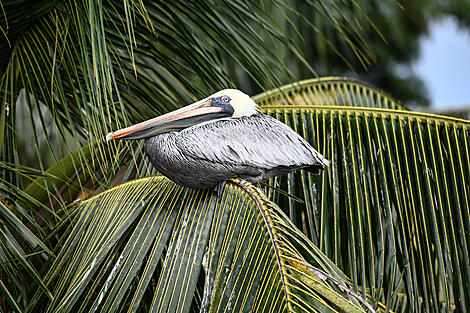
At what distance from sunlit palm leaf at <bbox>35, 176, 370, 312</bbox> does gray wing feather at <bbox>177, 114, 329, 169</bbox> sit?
0.29 feet

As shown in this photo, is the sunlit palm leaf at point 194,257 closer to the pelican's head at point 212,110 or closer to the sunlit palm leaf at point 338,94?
the pelican's head at point 212,110

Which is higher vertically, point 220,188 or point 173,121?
point 173,121

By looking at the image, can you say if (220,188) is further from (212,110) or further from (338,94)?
(338,94)

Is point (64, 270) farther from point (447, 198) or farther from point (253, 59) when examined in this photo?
point (447, 198)

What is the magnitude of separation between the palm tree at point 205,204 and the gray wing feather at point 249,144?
0.30 feet

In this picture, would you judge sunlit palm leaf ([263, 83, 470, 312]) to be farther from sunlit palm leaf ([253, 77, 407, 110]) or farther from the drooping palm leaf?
sunlit palm leaf ([253, 77, 407, 110])

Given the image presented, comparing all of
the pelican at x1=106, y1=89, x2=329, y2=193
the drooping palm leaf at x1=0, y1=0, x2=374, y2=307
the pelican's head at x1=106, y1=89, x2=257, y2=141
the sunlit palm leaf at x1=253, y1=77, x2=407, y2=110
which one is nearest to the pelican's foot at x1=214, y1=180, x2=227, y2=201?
the pelican at x1=106, y1=89, x2=329, y2=193

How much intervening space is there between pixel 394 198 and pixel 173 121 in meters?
0.85

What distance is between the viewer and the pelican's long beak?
1.60m

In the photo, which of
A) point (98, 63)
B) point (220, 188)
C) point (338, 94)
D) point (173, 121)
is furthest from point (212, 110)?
point (338, 94)

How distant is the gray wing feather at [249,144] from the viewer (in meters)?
1.59

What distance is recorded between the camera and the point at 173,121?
1.68 meters

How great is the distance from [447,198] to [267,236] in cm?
85

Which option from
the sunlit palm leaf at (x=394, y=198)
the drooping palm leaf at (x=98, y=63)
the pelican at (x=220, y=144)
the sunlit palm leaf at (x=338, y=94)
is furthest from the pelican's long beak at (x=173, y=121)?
the sunlit palm leaf at (x=338, y=94)
